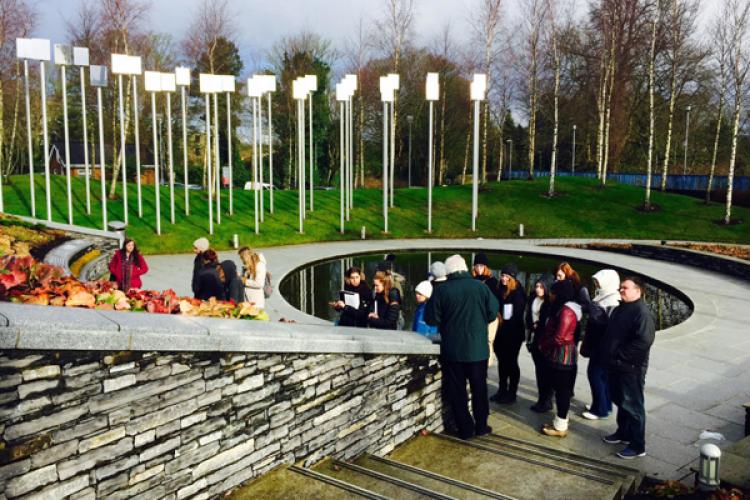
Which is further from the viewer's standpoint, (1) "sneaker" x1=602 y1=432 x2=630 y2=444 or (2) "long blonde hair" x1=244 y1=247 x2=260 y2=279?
(2) "long blonde hair" x1=244 y1=247 x2=260 y2=279

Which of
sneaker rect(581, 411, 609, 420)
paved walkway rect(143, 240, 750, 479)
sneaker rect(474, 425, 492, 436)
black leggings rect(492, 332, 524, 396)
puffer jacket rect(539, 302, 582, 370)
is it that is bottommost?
paved walkway rect(143, 240, 750, 479)

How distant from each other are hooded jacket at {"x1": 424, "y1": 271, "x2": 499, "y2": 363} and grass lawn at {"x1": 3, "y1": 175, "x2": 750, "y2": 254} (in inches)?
717

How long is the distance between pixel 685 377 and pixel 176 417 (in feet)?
24.6

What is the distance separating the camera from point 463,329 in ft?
19.6

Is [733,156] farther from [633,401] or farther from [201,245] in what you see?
[201,245]

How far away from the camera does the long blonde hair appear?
29.8 ft

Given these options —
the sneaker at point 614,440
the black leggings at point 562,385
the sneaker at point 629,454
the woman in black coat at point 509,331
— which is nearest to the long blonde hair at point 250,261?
the woman in black coat at point 509,331

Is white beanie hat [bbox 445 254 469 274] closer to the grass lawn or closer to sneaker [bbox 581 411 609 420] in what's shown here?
sneaker [bbox 581 411 609 420]

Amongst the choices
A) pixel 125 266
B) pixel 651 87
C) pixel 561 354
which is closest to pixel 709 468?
pixel 561 354

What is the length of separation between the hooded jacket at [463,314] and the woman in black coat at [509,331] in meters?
1.37

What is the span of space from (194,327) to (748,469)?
4258 millimetres

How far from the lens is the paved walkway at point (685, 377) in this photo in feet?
21.2

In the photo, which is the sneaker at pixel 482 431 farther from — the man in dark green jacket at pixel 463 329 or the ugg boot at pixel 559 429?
the ugg boot at pixel 559 429

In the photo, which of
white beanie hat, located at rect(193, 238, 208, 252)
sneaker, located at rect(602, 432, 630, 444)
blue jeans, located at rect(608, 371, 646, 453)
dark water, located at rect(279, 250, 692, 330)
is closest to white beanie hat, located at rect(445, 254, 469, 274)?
blue jeans, located at rect(608, 371, 646, 453)
